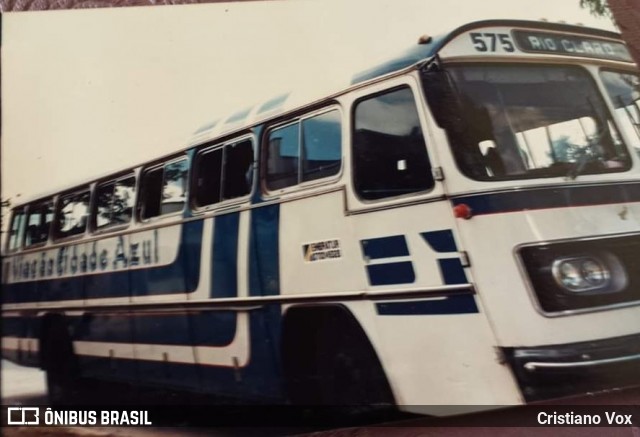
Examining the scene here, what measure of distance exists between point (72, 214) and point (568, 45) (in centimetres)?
207

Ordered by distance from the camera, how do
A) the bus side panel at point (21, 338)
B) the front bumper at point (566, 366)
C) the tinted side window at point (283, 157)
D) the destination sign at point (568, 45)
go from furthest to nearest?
the destination sign at point (568, 45) < the tinted side window at point (283, 157) < the bus side panel at point (21, 338) < the front bumper at point (566, 366)

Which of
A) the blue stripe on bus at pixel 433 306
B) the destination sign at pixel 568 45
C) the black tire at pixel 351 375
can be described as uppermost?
the destination sign at pixel 568 45

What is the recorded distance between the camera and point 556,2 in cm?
212

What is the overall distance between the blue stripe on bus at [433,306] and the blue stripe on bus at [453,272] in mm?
50

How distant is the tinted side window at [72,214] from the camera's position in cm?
188

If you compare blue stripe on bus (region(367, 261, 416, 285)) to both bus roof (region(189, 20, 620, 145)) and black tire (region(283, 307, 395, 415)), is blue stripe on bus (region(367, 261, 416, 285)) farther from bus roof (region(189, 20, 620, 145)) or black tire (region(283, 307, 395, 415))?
bus roof (region(189, 20, 620, 145))

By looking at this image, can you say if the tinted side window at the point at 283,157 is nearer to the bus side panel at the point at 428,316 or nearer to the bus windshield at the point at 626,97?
the bus side panel at the point at 428,316

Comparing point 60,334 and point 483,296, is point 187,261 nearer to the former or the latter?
point 60,334

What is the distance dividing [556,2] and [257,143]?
1.42 m

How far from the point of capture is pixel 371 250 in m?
1.72

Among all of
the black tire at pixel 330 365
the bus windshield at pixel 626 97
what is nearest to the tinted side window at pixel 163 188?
the black tire at pixel 330 365

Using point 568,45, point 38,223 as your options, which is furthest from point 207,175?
point 568,45

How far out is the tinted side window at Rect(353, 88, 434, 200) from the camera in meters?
1.74

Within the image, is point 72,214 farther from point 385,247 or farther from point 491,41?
point 491,41
